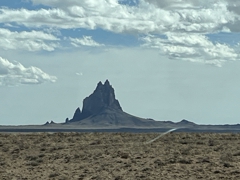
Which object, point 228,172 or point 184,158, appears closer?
point 228,172

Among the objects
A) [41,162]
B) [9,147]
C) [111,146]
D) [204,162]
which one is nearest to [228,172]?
[204,162]

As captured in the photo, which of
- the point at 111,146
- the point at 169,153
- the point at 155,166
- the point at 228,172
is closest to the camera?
the point at 228,172

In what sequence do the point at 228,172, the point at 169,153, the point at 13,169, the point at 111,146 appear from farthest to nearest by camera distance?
1. the point at 111,146
2. the point at 169,153
3. the point at 13,169
4. the point at 228,172

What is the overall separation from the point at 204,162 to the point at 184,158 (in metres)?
1.18

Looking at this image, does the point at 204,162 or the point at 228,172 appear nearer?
the point at 228,172

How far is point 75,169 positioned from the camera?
30.2m

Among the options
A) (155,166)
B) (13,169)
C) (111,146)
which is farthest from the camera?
(111,146)

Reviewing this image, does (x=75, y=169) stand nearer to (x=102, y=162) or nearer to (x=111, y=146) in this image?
(x=102, y=162)

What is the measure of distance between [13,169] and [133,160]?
22.3 feet

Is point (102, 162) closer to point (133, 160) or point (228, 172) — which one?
point (133, 160)

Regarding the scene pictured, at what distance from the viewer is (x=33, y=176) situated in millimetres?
29375

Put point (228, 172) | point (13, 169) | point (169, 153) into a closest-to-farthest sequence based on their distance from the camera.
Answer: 1. point (228, 172)
2. point (13, 169)
3. point (169, 153)

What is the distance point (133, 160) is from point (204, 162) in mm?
4178

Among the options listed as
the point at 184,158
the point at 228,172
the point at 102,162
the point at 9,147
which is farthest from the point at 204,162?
the point at 9,147
